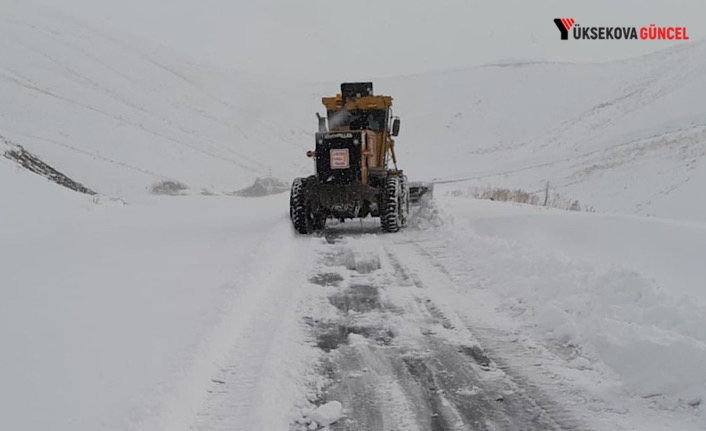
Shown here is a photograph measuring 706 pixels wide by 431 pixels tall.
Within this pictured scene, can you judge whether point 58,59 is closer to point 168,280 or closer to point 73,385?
point 168,280

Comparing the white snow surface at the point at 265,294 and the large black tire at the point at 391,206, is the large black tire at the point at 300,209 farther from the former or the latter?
the large black tire at the point at 391,206

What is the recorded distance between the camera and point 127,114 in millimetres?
41375

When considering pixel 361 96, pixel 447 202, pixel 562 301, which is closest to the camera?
pixel 562 301

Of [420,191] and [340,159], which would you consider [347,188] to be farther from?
[420,191]

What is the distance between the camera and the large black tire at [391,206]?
38.3ft

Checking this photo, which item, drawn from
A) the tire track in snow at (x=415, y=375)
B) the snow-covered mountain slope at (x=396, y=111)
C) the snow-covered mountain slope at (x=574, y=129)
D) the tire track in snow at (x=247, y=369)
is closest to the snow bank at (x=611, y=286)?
the tire track in snow at (x=415, y=375)

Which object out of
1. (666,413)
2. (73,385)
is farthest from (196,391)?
(666,413)

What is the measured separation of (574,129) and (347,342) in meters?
47.3

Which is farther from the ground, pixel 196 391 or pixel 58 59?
pixel 58 59

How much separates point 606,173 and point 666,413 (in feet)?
83.9

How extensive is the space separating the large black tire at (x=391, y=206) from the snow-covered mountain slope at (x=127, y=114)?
18.0m

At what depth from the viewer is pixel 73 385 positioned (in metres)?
3.91

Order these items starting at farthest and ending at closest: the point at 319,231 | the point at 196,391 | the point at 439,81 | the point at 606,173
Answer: the point at 439,81 < the point at 606,173 < the point at 319,231 < the point at 196,391

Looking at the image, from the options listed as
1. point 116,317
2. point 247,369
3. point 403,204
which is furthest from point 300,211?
point 247,369
